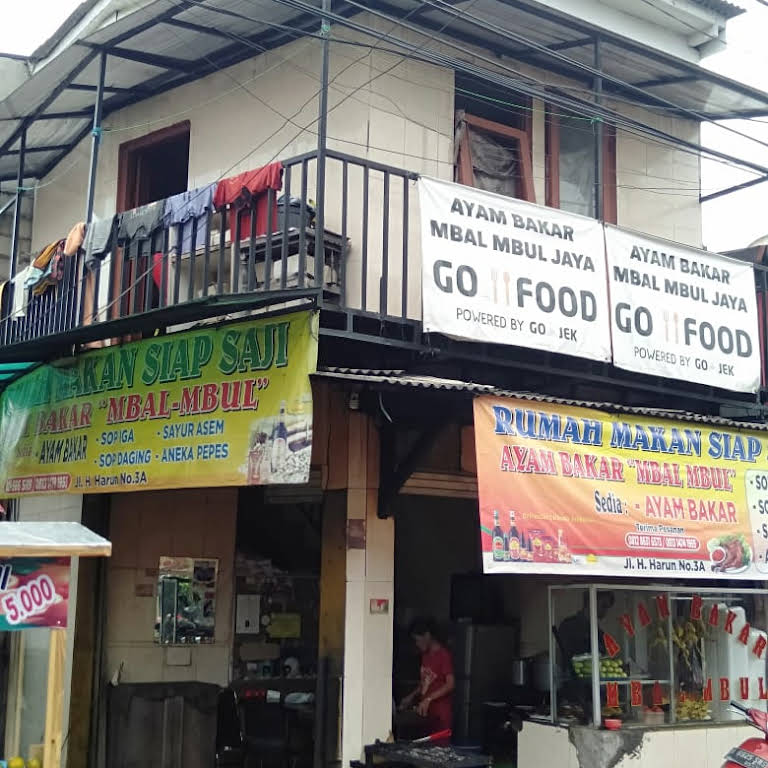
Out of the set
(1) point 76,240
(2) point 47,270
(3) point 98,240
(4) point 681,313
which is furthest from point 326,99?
(4) point 681,313

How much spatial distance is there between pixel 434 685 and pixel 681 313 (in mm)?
4106

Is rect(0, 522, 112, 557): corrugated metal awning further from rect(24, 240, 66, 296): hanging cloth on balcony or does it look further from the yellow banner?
rect(24, 240, 66, 296): hanging cloth on balcony

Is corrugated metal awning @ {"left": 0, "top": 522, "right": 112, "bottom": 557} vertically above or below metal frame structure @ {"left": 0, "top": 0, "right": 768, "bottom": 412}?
below

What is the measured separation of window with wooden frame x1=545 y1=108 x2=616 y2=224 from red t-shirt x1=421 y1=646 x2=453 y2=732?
4.68 m

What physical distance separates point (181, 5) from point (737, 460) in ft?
20.6

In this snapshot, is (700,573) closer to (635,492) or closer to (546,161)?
(635,492)

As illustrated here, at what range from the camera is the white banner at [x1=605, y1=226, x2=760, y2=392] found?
9977 millimetres

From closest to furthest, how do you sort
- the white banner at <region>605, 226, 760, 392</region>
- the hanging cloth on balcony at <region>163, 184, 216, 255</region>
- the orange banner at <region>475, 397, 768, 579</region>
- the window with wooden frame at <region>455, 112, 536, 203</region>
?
the orange banner at <region>475, 397, 768, 579</region>
the hanging cloth on balcony at <region>163, 184, 216, 255</region>
the white banner at <region>605, 226, 760, 392</region>
the window with wooden frame at <region>455, 112, 536, 203</region>

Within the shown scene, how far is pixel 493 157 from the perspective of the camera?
36.8 ft

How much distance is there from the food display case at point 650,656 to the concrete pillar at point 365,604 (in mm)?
1529

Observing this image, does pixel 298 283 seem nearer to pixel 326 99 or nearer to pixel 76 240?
pixel 326 99

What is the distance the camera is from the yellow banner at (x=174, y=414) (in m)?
8.25

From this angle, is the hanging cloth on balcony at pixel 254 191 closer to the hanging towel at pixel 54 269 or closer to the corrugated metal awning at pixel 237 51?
the corrugated metal awning at pixel 237 51

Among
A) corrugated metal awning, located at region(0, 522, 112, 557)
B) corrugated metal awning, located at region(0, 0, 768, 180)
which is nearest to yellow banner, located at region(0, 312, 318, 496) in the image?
corrugated metal awning, located at region(0, 522, 112, 557)
